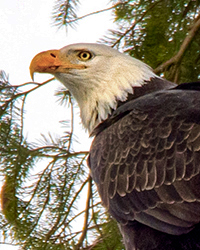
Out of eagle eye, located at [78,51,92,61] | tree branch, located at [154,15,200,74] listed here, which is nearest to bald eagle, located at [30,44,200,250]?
tree branch, located at [154,15,200,74]

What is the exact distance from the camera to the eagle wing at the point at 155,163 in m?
2.97

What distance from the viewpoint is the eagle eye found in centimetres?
375

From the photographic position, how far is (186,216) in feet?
9.75

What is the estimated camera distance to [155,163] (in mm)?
3062

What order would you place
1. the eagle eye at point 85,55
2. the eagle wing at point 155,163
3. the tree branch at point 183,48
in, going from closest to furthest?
the eagle wing at point 155,163 → the tree branch at point 183,48 → the eagle eye at point 85,55

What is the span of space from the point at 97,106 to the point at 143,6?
2.31 ft

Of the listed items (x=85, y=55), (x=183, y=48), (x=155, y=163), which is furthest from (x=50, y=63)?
(x=155, y=163)

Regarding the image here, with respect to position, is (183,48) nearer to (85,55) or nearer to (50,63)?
(85,55)

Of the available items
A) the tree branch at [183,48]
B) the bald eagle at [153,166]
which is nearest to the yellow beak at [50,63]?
the bald eagle at [153,166]

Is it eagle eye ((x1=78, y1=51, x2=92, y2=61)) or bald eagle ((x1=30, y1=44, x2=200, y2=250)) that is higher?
eagle eye ((x1=78, y1=51, x2=92, y2=61))

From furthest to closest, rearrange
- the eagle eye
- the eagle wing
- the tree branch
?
the eagle eye
the tree branch
the eagle wing

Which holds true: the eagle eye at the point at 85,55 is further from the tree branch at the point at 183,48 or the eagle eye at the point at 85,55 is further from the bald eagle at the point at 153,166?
the tree branch at the point at 183,48

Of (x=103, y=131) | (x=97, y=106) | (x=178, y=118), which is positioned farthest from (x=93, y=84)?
(x=178, y=118)

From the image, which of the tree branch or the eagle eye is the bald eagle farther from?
the eagle eye
